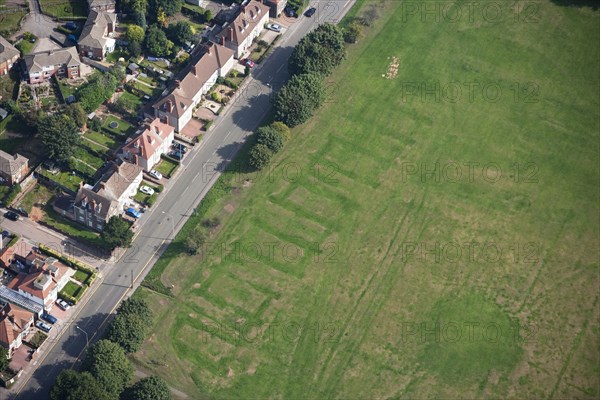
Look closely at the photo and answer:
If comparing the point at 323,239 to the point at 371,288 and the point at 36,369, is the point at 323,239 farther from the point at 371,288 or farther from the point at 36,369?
the point at 36,369

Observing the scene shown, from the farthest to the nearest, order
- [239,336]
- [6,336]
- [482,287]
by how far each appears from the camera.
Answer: [482,287] < [239,336] < [6,336]

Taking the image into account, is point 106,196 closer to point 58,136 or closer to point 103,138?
point 58,136

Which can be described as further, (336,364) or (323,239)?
(323,239)

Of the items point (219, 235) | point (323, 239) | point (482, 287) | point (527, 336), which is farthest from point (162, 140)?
point (527, 336)

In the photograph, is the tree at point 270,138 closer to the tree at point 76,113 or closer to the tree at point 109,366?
the tree at point 76,113

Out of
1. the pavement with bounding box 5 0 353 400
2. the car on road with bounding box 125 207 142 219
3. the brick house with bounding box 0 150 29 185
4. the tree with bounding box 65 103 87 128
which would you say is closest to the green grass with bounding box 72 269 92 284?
the pavement with bounding box 5 0 353 400

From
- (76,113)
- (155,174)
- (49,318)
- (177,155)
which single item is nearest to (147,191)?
(155,174)

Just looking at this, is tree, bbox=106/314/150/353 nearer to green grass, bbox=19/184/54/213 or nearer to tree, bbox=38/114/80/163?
green grass, bbox=19/184/54/213
